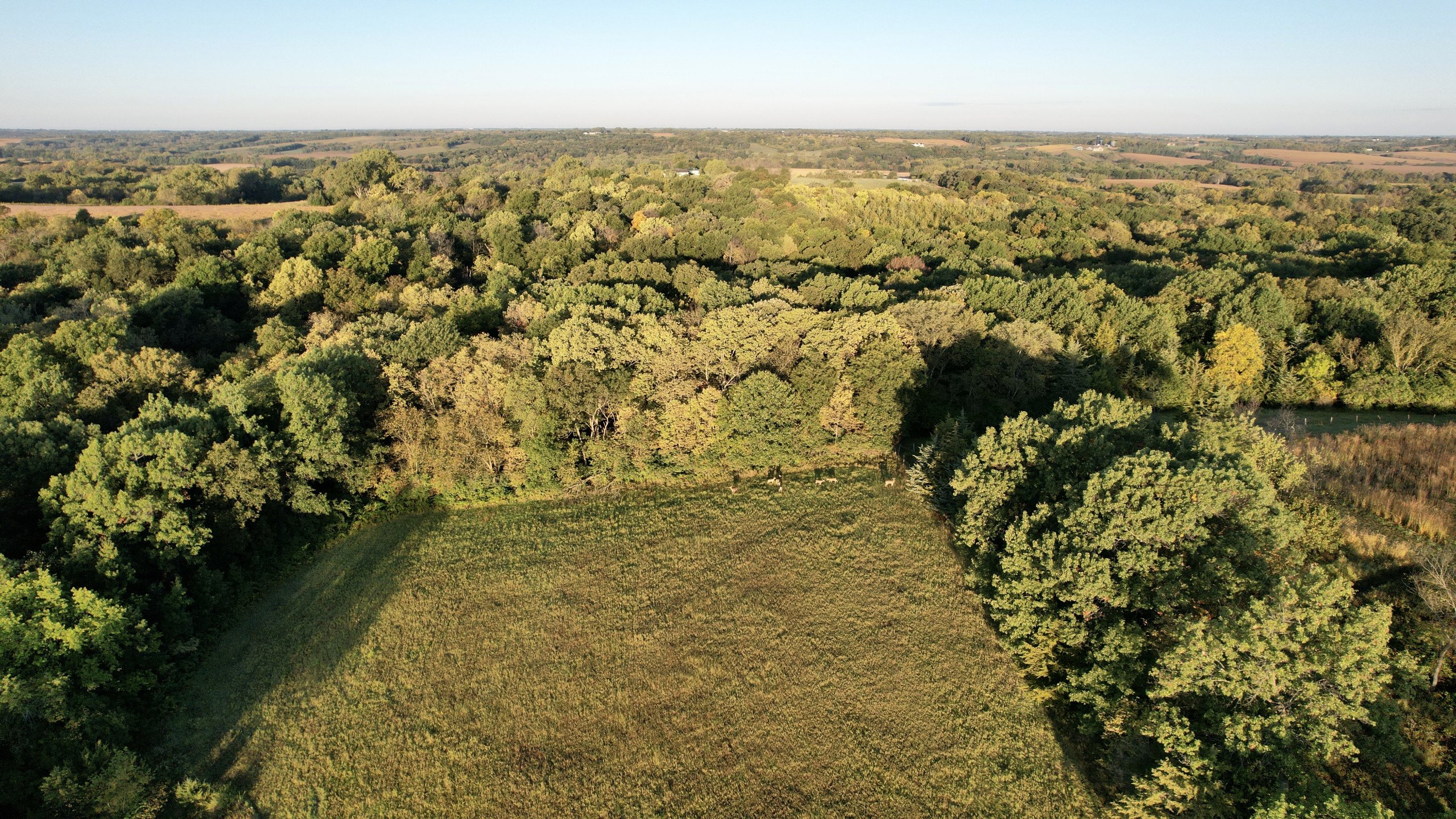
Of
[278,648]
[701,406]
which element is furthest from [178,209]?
[701,406]

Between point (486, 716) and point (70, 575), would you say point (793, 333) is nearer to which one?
point (486, 716)

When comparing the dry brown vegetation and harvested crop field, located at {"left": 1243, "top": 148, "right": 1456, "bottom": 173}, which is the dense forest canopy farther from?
harvested crop field, located at {"left": 1243, "top": 148, "right": 1456, "bottom": 173}

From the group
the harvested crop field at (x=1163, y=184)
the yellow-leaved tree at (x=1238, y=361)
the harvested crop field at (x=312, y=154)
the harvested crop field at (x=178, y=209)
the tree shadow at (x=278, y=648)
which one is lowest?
the tree shadow at (x=278, y=648)

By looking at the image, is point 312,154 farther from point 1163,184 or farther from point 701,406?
point 1163,184

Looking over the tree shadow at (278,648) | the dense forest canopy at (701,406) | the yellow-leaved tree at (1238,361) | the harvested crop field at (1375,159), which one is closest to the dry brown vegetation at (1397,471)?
the dense forest canopy at (701,406)

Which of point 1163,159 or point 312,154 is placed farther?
point 312,154

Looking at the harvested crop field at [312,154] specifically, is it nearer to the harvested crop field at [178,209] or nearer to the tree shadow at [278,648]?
the harvested crop field at [178,209]
